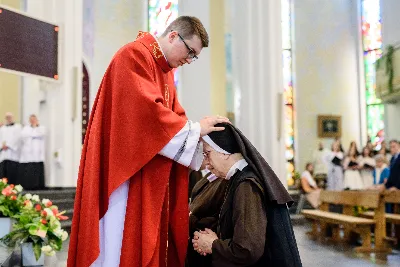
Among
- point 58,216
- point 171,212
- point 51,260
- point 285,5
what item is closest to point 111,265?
point 171,212

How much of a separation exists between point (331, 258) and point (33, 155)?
651 cm

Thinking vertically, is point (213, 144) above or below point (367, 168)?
above

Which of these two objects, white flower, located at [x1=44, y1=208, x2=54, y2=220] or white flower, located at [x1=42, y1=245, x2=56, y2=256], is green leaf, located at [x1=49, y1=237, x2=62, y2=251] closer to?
white flower, located at [x1=42, y1=245, x2=56, y2=256]

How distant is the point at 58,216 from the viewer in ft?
14.8

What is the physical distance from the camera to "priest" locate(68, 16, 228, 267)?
2.62 m

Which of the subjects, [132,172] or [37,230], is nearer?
[132,172]

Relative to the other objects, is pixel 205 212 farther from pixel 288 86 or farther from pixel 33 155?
pixel 288 86

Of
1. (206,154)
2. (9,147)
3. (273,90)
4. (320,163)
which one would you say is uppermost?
(273,90)

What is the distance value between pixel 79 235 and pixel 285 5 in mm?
16629

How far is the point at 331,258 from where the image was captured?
6348 millimetres

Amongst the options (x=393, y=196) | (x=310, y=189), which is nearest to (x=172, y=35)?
(x=393, y=196)

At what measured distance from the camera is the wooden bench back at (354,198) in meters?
7.12

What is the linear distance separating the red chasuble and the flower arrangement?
1682mm

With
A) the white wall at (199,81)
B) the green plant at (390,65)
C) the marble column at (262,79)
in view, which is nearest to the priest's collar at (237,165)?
the marble column at (262,79)
